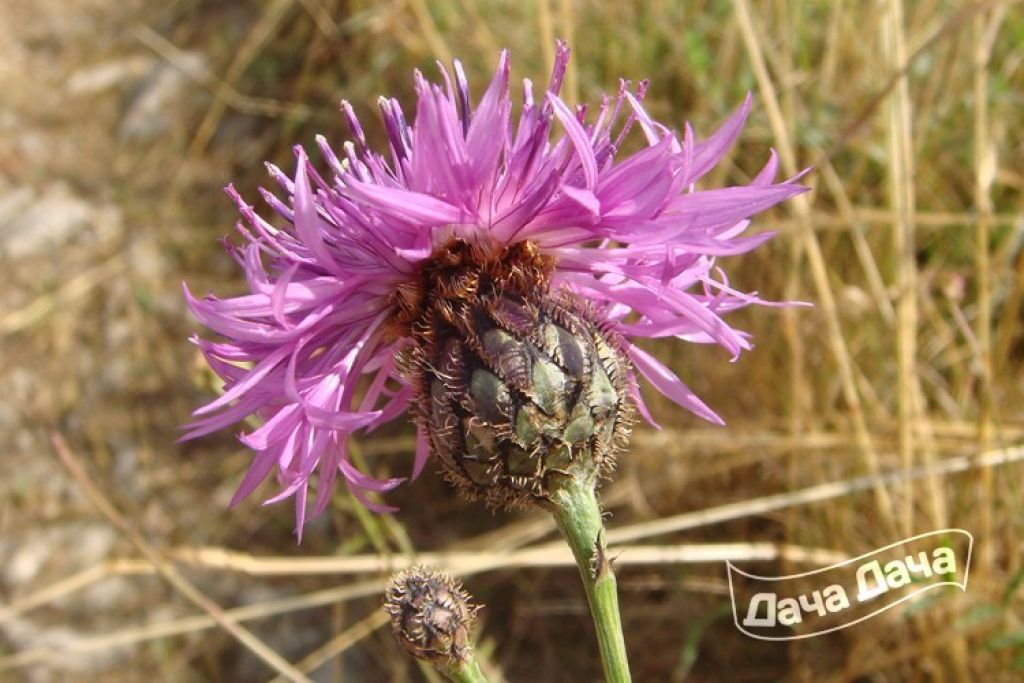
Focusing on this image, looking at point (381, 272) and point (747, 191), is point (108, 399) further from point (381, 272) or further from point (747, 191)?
point (747, 191)

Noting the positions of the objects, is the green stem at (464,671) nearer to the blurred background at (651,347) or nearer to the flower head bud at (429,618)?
the flower head bud at (429,618)

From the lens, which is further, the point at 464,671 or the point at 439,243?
the point at 439,243

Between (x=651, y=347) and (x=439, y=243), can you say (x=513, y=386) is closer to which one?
(x=439, y=243)

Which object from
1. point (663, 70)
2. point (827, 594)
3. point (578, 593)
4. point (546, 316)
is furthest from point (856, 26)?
point (546, 316)

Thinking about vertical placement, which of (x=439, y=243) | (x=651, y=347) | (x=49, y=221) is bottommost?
(x=439, y=243)

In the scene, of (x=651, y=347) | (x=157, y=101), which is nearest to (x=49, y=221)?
(x=157, y=101)

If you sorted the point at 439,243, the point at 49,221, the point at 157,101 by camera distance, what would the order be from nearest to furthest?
the point at 439,243 → the point at 49,221 → the point at 157,101

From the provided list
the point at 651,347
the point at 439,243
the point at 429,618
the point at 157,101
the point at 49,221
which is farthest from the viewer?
the point at 157,101
